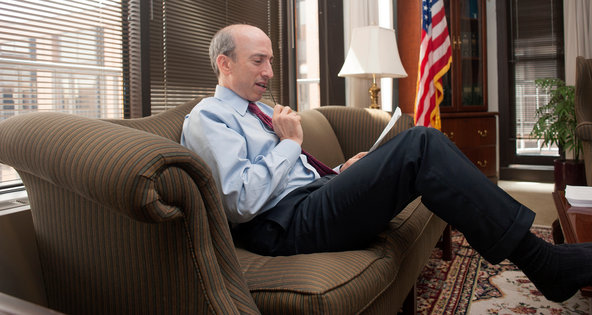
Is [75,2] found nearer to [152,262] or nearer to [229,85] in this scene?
[229,85]

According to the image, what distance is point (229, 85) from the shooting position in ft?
5.35

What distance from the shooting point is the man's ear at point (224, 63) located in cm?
163

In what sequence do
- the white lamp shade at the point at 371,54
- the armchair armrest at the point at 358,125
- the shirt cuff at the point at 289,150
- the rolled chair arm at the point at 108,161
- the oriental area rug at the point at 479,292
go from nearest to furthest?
the rolled chair arm at the point at 108,161 → the shirt cuff at the point at 289,150 → the oriental area rug at the point at 479,292 → the armchair armrest at the point at 358,125 → the white lamp shade at the point at 371,54

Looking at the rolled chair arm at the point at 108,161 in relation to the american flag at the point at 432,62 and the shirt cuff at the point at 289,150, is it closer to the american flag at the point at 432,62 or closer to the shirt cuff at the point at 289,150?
the shirt cuff at the point at 289,150

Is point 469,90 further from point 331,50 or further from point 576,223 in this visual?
point 576,223

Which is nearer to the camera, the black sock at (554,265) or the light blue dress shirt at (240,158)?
the black sock at (554,265)

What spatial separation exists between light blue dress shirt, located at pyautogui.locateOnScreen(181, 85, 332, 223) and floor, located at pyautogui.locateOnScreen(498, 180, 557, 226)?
2.32 meters

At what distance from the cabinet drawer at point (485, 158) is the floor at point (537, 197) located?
0.27 metres

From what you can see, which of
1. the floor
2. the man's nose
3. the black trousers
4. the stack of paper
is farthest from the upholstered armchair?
the man's nose

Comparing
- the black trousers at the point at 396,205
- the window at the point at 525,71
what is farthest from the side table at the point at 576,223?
the window at the point at 525,71

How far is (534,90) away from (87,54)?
4358 mm

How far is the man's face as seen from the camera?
1609mm

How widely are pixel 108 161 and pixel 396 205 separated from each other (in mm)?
774

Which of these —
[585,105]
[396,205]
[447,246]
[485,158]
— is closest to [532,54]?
[485,158]
